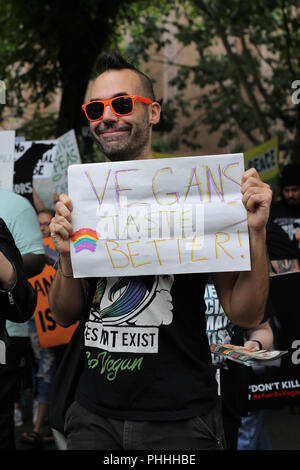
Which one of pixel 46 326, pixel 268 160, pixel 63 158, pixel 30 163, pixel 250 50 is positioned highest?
pixel 250 50

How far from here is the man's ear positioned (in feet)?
7.68

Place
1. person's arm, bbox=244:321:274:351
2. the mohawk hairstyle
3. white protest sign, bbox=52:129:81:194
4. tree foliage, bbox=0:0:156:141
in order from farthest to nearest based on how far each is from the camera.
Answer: tree foliage, bbox=0:0:156:141, white protest sign, bbox=52:129:81:194, person's arm, bbox=244:321:274:351, the mohawk hairstyle

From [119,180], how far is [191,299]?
46cm

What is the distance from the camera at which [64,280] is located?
85.4 inches

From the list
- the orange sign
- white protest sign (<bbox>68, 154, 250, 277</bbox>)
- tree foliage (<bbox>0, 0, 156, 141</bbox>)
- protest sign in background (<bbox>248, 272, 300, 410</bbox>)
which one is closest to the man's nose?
white protest sign (<bbox>68, 154, 250, 277</bbox>)

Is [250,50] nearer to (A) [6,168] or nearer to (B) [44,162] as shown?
(B) [44,162]

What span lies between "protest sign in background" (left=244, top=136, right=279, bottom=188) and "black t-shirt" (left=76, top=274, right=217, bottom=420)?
6.02 meters

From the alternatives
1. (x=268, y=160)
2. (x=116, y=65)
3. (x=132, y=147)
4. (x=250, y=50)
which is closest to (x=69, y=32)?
(x=268, y=160)

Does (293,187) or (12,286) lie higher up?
(293,187)

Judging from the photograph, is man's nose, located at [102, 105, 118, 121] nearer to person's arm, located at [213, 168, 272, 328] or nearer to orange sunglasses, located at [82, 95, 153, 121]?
orange sunglasses, located at [82, 95, 153, 121]

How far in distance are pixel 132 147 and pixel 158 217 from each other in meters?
0.28

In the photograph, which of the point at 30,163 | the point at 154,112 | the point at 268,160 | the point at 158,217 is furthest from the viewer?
the point at 268,160

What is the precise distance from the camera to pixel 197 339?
2055mm
